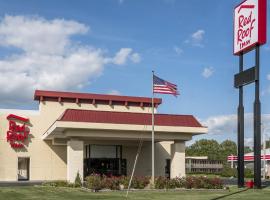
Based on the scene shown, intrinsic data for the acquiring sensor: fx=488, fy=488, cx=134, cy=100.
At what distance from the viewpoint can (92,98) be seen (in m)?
48.9

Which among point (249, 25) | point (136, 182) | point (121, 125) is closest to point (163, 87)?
point (121, 125)

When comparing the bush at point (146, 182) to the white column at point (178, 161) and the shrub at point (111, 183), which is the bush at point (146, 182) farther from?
the white column at point (178, 161)

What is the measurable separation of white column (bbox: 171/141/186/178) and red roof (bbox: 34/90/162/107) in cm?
1183

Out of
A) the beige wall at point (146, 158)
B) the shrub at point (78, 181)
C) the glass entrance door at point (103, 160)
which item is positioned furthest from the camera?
the beige wall at point (146, 158)

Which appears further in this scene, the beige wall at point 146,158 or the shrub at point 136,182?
the beige wall at point 146,158

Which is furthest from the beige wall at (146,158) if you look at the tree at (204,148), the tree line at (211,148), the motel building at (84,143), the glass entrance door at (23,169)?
the tree at (204,148)

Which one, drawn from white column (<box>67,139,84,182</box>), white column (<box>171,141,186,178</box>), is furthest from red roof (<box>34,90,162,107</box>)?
white column (<box>67,139,84,182</box>)

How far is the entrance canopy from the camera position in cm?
3556

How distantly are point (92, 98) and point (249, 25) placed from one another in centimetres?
2138

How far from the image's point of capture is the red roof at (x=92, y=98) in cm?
4753

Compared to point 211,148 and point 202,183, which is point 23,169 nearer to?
point 202,183

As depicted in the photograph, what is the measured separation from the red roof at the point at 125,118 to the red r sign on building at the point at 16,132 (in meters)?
11.7

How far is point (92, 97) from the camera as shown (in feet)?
161

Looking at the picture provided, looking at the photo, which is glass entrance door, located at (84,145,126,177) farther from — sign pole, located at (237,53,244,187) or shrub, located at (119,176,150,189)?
sign pole, located at (237,53,244,187)
